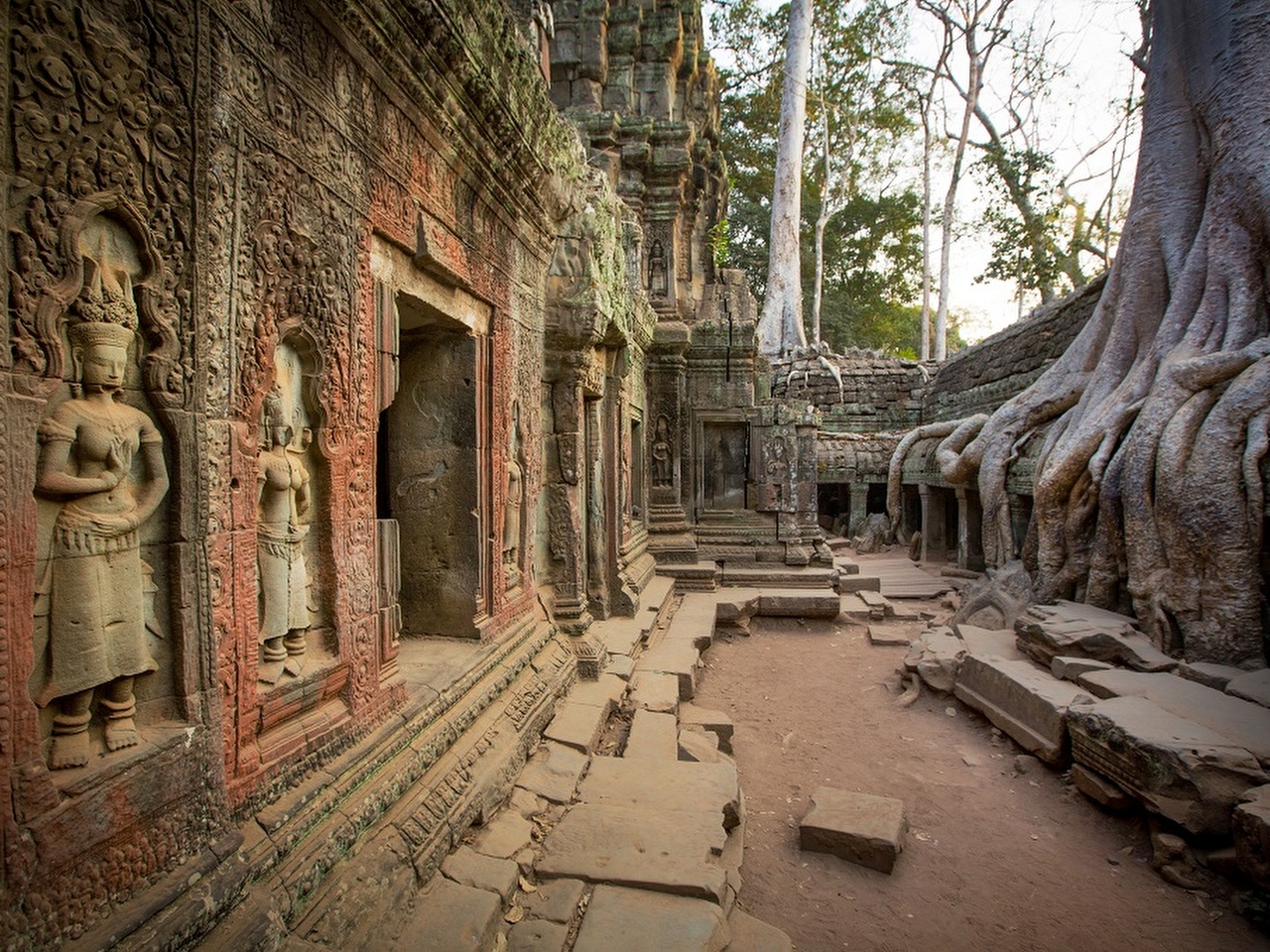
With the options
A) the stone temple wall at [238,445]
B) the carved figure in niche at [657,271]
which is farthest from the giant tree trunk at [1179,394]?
the carved figure in niche at [657,271]

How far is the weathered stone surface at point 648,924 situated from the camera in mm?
2348

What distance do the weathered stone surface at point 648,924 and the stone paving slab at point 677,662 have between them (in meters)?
2.88

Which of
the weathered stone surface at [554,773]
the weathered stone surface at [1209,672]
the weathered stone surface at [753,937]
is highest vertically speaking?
the weathered stone surface at [1209,672]

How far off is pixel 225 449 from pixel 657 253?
10306 mm

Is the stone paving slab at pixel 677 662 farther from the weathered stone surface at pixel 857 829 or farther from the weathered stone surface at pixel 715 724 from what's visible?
the weathered stone surface at pixel 857 829

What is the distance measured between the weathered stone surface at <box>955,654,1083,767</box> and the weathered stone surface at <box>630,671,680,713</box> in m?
2.45

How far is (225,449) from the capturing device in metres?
1.90

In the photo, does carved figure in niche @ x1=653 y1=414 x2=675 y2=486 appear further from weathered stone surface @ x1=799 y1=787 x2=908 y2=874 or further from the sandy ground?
weathered stone surface @ x1=799 y1=787 x2=908 y2=874

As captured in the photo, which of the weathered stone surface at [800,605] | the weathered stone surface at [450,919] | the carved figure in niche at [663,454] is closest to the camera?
the weathered stone surface at [450,919]

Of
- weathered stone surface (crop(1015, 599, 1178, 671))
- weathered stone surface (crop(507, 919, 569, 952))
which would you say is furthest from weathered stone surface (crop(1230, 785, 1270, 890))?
weathered stone surface (crop(507, 919, 569, 952))

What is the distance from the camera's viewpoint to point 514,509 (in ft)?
14.8

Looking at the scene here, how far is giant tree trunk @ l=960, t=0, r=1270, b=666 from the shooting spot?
520cm

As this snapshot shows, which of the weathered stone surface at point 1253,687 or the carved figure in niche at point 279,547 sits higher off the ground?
the carved figure in niche at point 279,547

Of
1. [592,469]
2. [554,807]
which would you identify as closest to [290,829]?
[554,807]
